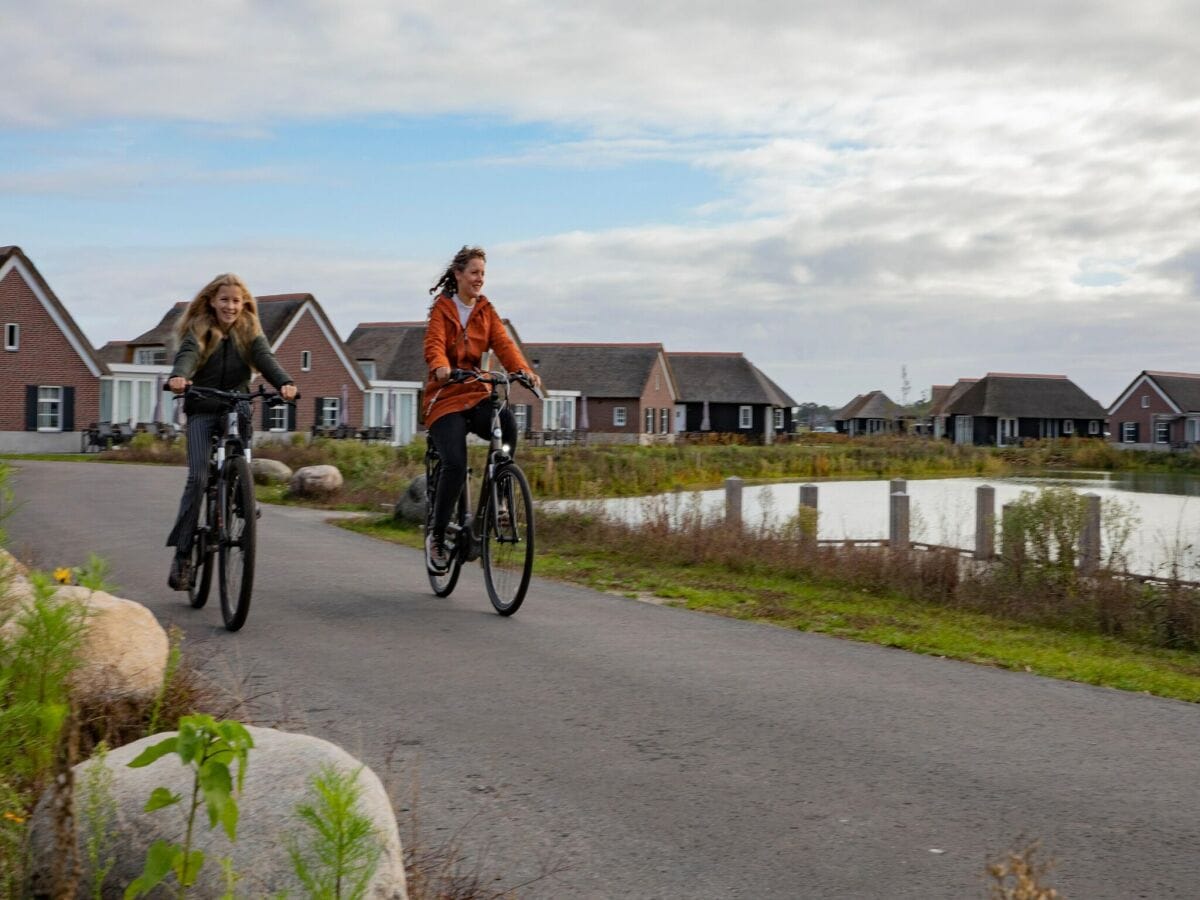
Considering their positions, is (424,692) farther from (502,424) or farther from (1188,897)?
(1188,897)

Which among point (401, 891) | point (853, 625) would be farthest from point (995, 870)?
point (853, 625)

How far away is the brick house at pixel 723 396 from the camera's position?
291 feet

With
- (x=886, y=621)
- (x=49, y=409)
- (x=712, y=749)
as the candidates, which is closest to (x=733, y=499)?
(x=886, y=621)

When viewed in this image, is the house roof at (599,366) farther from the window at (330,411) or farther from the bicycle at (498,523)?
the bicycle at (498,523)

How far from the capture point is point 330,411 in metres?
56.9

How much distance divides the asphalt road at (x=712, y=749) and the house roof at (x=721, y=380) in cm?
8082

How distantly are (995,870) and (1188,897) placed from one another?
72.5 inches

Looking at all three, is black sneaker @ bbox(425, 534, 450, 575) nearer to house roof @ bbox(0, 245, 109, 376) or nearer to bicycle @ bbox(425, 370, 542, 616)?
bicycle @ bbox(425, 370, 542, 616)

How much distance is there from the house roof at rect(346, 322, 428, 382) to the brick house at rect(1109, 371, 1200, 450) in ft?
173

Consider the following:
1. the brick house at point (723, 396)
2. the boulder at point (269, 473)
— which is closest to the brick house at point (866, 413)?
the brick house at point (723, 396)

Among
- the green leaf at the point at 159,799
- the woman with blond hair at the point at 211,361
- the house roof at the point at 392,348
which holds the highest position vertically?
the house roof at the point at 392,348

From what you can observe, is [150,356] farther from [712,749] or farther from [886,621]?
[712,749]

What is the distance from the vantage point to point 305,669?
21.3 feet

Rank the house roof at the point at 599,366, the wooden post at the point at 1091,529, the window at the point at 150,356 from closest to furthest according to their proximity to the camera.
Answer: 1. the wooden post at the point at 1091,529
2. the window at the point at 150,356
3. the house roof at the point at 599,366
